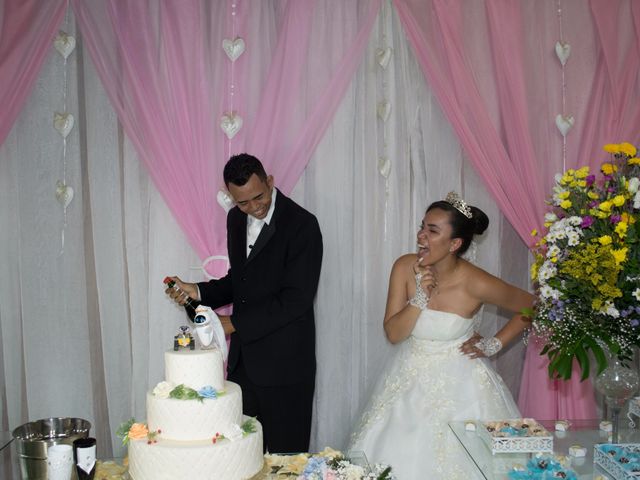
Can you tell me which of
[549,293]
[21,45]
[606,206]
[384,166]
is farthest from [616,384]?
[21,45]

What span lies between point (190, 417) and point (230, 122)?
2.00m

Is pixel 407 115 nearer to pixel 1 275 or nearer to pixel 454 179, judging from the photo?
pixel 454 179

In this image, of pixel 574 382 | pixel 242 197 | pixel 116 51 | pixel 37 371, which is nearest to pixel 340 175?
pixel 242 197

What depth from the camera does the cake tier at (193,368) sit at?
274 cm

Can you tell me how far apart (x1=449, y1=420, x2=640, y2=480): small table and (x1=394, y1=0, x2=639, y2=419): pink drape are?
4.27ft

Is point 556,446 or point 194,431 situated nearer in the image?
point 194,431

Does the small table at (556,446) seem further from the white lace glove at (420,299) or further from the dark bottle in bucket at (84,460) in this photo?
the dark bottle in bucket at (84,460)

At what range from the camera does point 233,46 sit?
4168mm

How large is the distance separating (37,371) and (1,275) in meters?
0.58

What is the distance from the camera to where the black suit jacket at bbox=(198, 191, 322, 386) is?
371cm

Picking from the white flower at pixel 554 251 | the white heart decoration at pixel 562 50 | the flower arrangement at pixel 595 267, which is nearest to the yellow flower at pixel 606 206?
the flower arrangement at pixel 595 267

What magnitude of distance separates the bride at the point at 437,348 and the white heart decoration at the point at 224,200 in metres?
0.99

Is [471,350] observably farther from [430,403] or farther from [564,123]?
[564,123]

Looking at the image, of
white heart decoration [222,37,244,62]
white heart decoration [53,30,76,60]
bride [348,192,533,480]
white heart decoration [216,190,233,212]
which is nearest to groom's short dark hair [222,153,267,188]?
white heart decoration [216,190,233,212]
